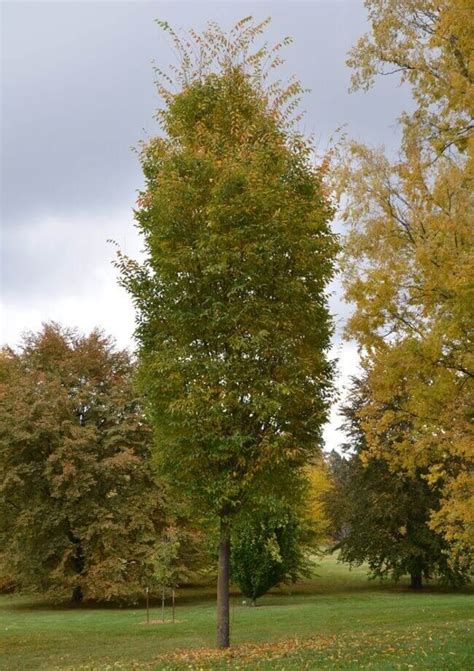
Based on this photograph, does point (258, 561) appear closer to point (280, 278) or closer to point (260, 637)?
point (260, 637)

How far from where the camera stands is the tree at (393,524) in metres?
30.4

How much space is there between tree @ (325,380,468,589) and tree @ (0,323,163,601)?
29.7 feet

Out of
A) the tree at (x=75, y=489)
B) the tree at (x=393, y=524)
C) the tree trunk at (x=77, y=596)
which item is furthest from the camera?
the tree trunk at (x=77, y=596)

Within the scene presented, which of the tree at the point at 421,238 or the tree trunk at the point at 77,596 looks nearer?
the tree at the point at 421,238

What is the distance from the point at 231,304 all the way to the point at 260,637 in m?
8.06

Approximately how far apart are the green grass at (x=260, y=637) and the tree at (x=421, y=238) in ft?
9.55

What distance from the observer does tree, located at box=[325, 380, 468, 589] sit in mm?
30359

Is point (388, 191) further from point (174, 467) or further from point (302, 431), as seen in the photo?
point (174, 467)

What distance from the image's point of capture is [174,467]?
13.1m

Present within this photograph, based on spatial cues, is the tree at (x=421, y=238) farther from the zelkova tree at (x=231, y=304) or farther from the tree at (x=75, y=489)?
the tree at (x=75, y=489)

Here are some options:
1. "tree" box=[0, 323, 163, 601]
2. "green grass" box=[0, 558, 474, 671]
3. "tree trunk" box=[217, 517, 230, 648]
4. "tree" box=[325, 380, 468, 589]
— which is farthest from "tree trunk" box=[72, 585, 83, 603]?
"tree trunk" box=[217, 517, 230, 648]

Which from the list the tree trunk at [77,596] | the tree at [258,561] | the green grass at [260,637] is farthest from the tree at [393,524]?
the tree trunk at [77,596]

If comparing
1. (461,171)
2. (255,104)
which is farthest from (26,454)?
(461,171)

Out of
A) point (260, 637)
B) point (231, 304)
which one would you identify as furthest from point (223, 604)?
point (231, 304)
